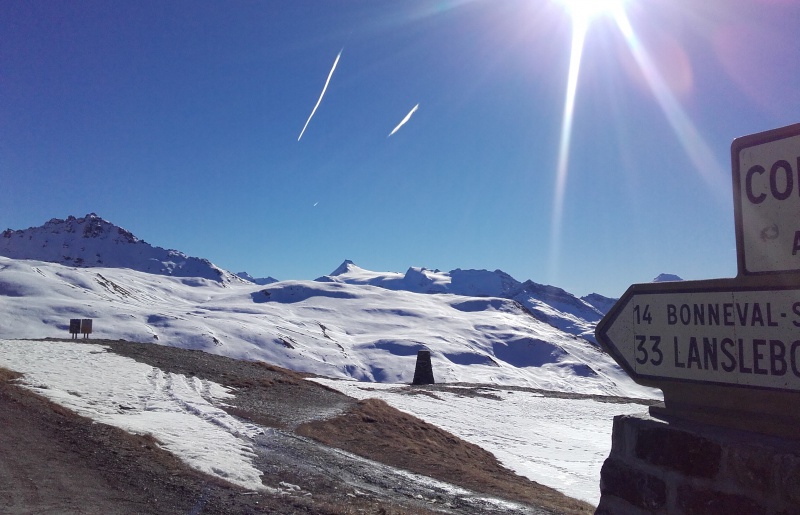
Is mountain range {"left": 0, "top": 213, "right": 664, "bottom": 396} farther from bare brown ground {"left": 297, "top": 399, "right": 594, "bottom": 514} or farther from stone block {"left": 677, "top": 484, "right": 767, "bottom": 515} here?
stone block {"left": 677, "top": 484, "right": 767, "bottom": 515}

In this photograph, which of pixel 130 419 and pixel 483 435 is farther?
pixel 483 435

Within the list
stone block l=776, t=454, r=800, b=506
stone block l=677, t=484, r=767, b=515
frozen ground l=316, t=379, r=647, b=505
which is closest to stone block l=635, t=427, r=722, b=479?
stone block l=677, t=484, r=767, b=515

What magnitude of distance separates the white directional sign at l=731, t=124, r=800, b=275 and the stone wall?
3.56 feet

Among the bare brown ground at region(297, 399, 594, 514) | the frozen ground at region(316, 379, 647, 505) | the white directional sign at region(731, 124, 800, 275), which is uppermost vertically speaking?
the white directional sign at region(731, 124, 800, 275)

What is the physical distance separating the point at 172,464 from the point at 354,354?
94.8 m

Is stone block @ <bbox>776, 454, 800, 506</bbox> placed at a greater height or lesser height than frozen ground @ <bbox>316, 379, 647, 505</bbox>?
greater

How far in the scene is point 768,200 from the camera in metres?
3.36

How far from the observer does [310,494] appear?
9.01m

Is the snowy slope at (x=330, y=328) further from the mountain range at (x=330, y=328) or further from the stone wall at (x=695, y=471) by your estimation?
the stone wall at (x=695, y=471)

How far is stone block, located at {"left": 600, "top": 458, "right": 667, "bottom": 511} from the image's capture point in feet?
12.3

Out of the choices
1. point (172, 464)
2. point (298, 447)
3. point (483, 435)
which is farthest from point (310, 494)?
point (483, 435)

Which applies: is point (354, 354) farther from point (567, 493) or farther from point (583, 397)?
point (567, 493)

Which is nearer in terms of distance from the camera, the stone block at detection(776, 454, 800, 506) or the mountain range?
the stone block at detection(776, 454, 800, 506)

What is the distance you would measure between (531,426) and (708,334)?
21246 mm
